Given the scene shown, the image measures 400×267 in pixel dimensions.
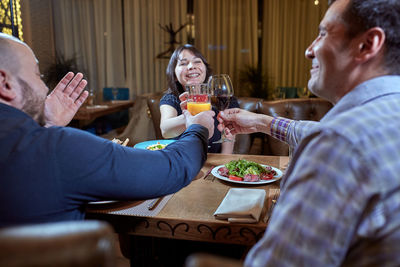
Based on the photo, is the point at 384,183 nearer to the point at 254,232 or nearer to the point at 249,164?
the point at 254,232

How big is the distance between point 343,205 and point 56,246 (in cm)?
49

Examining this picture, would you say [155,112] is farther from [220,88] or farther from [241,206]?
[241,206]

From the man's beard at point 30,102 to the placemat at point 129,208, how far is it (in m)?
0.38

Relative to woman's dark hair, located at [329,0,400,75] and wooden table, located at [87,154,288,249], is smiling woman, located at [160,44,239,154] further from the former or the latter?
woman's dark hair, located at [329,0,400,75]

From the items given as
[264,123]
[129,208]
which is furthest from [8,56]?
[264,123]

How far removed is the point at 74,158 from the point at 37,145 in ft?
0.30

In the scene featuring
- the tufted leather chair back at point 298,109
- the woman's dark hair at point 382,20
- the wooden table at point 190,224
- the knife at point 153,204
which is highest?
the woman's dark hair at point 382,20

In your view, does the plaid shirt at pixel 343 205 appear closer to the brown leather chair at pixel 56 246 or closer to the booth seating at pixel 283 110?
the brown leather chair at pixel 56 246

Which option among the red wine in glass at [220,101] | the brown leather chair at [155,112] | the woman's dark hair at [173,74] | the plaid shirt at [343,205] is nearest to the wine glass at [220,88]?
the red wine in glass at [220,101]

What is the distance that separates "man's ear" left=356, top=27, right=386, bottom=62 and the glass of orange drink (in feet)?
2.61

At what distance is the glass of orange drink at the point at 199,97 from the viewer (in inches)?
60.2

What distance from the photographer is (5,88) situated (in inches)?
36.6

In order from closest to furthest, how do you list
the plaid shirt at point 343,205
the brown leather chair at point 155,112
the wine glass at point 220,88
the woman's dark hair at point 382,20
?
the plaid shirt at point 343,205 < the woman's dark hair at point 382,20 < the wine glass at point 220,88 < the brown leather chair at point 155,112

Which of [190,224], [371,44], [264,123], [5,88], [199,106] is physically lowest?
[190,224]
